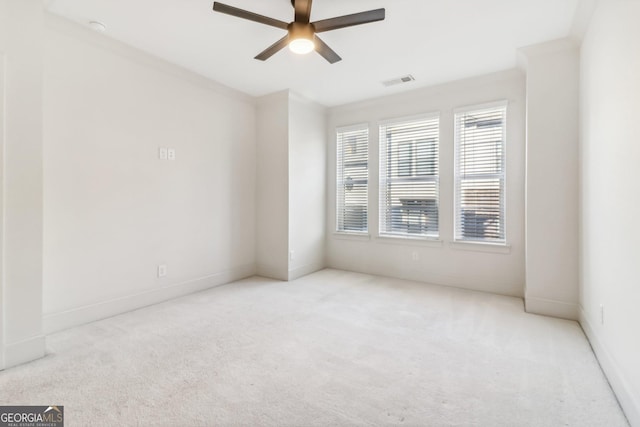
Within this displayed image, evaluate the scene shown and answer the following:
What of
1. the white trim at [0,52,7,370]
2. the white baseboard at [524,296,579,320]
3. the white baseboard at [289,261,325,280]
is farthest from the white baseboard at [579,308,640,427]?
the white trim at [0,52,7,370]

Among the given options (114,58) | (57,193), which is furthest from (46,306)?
(114,58)

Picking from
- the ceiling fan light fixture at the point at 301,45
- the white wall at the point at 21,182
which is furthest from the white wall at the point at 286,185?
the white wall at the point at 21,182

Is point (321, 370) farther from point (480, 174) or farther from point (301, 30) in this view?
point (480, 174)

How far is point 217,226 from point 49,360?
2218mm

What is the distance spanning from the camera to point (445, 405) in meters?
1.71

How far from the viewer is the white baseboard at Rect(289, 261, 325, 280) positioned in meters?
4.46

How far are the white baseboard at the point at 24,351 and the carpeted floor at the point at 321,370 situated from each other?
7 cm

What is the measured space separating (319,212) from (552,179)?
310 centimetres

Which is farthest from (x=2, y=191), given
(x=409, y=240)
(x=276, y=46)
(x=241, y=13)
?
(x=409, y=240)

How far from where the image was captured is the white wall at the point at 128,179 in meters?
2.65

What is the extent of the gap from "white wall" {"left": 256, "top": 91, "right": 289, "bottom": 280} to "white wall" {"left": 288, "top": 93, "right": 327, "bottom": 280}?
0.09 meters

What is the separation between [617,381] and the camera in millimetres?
1786

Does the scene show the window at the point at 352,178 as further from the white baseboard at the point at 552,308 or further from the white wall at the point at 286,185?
the white baseboard at the point at 552,308

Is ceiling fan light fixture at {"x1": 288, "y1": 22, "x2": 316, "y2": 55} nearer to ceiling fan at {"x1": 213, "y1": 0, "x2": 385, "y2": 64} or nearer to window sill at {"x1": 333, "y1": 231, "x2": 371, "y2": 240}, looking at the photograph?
ceiling fan at {"x1": 213, "y1": 0, "x2": 385, "y2": 64}
